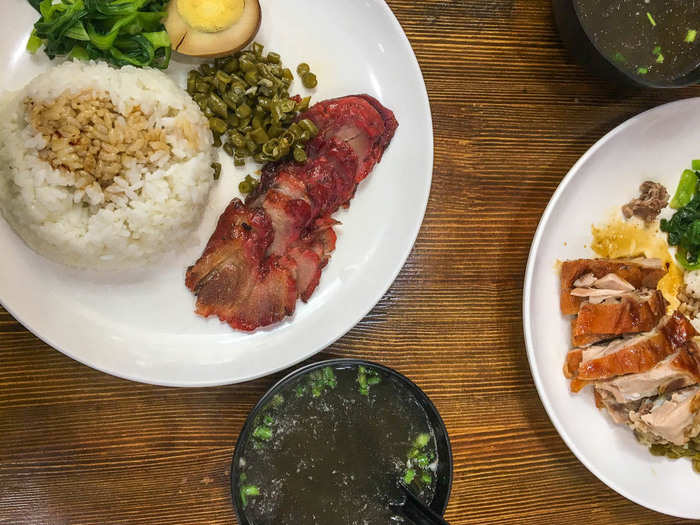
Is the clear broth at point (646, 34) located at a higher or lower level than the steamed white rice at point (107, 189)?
higher

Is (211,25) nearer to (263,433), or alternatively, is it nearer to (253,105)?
(253,105)

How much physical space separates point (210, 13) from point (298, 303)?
1.18 metres

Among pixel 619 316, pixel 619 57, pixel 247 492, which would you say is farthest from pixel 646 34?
pixel 247 492

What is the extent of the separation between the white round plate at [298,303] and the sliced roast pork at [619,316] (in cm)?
83

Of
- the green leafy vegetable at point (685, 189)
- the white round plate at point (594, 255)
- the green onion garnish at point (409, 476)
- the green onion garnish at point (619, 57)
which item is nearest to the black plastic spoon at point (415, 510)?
the green onion garnish at point (409, 476)

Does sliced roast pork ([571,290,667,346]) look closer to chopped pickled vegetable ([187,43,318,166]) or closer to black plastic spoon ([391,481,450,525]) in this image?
black plastic spoon ([391,481,450,525])

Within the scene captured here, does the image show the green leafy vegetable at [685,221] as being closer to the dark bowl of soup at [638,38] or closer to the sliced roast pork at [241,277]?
the dark bowl of soup at [638,38]

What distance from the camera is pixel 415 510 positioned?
7.57 feet

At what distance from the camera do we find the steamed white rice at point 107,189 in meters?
2.18

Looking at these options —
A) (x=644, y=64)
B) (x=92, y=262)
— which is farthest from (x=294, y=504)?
(x=644, y=64)

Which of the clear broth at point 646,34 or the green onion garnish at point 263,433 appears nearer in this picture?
the green onion garnish at point 263,433

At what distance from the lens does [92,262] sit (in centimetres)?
228

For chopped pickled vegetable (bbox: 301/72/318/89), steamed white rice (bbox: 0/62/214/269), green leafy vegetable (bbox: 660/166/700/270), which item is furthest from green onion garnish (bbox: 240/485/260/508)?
green leafy vegetable (bbox: 660/166/700/270)

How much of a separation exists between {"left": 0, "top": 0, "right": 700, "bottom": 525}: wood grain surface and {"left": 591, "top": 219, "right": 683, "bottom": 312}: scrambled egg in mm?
334
